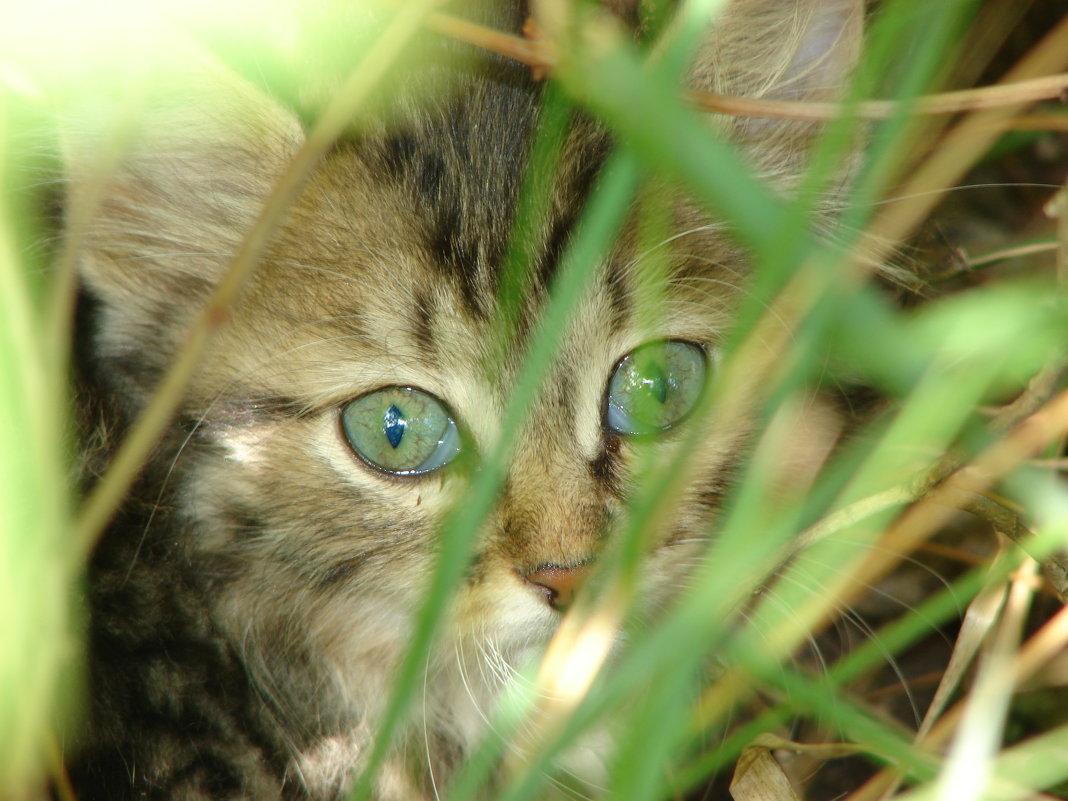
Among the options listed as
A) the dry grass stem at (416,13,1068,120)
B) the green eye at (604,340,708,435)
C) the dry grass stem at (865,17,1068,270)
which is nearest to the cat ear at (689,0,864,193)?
the dry grass stem at (865,17,1068,270)

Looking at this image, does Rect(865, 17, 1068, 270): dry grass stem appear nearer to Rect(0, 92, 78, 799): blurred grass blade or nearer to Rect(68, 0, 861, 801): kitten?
Rect(68, 0, 861, 801): kitten

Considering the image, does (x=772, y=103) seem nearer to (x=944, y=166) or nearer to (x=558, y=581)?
(x=944, y=166)

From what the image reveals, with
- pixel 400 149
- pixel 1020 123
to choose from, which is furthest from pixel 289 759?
pixel 1020 123

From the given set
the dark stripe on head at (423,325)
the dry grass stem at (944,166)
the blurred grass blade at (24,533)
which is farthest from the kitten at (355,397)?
the blurred grass blade at (24,533)

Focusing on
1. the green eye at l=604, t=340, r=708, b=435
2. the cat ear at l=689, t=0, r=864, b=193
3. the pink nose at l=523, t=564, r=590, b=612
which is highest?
the cat ear at l=689, t=0, r=864, b=193

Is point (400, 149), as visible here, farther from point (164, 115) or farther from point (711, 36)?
point (711, 36)

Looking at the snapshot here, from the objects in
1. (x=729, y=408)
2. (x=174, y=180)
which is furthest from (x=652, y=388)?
(x=174, y=180)
